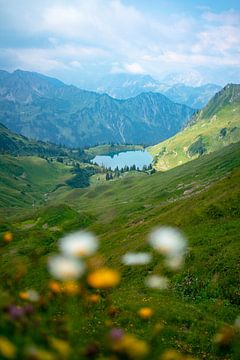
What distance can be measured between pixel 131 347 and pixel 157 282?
4611 centimetres

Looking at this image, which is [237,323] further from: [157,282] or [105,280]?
[105,280]

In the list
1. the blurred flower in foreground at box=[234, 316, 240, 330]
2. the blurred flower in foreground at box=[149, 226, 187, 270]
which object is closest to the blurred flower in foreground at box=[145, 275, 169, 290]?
the blurred flower in foreground at box=[149, 226, 187, 270]

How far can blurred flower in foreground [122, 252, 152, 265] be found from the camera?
196 ft

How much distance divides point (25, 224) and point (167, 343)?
156803 mm

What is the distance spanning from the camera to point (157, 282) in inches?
1939

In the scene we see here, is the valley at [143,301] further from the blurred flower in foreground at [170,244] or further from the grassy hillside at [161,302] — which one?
the blurred flower in foreground at [170,244]

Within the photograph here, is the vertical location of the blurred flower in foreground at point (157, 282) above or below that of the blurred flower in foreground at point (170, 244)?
below

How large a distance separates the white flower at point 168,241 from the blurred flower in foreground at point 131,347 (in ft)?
162

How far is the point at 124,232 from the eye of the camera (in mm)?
97438

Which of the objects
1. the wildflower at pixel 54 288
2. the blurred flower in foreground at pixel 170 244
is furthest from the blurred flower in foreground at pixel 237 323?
the wildflower at pixel 54 288

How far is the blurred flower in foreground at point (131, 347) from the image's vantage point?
4.55 meters

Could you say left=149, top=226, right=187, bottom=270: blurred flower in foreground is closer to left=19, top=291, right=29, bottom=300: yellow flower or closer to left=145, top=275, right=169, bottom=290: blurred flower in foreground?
left=145, top=275, right=169, bottom=290: blurred flower in foreground

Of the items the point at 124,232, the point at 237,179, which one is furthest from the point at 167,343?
the point at 124,232

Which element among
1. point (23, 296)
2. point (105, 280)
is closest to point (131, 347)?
point (105, 280)
